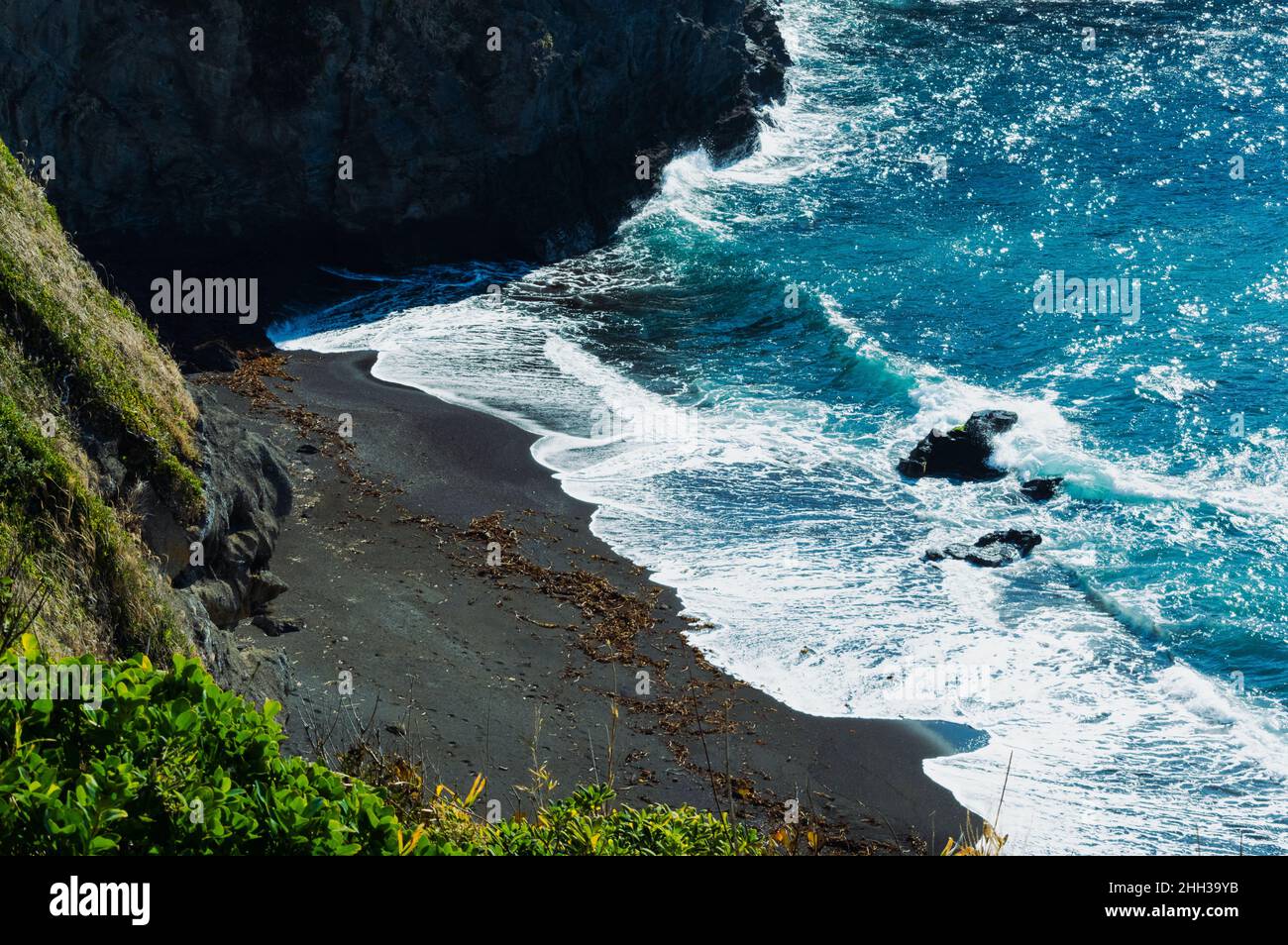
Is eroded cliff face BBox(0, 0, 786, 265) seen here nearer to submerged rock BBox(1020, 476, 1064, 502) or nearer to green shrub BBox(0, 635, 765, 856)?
submerged rock BBox(1020, 476, 1064, 502)

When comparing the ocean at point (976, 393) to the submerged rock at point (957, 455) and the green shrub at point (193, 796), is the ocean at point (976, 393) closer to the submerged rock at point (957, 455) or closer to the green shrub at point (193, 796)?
the submerged rock at point (957, 455)

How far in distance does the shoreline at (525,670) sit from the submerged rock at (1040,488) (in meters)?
7.83

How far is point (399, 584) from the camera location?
55.8 feet

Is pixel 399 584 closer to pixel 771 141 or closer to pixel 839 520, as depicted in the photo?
pixel 839 520

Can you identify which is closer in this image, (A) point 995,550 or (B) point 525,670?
(B) point 525,670

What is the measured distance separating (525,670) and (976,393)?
1456 cm

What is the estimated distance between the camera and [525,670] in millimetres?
15438

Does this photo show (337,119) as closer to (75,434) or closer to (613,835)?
(75,434)

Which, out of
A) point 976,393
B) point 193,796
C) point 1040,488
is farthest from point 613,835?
point 976,393

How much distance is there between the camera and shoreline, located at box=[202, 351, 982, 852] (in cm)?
1330

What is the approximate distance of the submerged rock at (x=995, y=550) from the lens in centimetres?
1959

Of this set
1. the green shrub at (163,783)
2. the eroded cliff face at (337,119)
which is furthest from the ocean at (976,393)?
the green shrub at (163,783)

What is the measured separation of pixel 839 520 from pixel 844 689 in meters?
5.25
